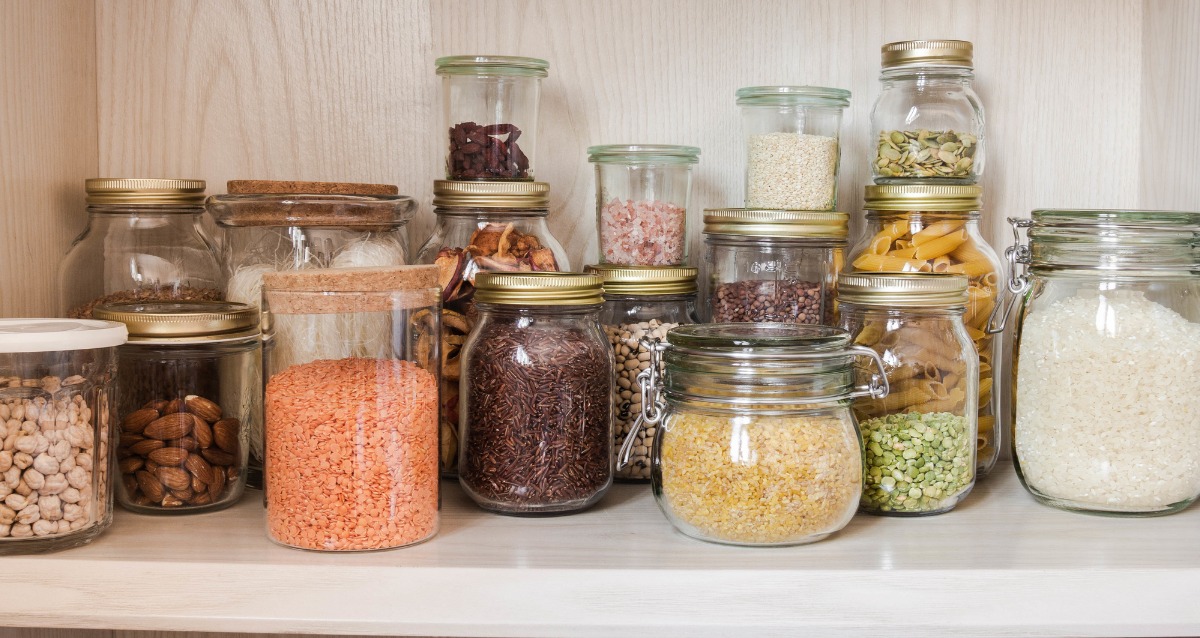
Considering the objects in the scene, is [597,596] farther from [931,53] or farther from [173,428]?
[931,53]

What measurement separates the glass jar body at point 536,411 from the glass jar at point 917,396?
23 centimetres

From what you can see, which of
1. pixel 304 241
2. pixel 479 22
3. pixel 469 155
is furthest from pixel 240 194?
pixel 479 22

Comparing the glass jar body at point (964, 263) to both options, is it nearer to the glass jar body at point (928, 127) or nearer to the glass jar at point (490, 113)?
the glass jar body at point (928, 127)

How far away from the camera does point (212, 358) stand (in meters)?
0.93

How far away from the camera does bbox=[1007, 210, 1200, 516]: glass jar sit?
35.4 inches

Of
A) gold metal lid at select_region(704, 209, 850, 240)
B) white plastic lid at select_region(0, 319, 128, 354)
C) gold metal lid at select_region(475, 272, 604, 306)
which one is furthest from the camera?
gold metal lid at select_region(704, 209, 850, 240)

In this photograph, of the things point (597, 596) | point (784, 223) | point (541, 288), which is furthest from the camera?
point (784, 223)

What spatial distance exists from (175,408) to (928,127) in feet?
2.45

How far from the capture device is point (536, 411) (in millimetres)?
890

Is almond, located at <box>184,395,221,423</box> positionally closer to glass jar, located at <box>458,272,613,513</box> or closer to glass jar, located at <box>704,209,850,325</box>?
glass jar, located at <box>458,272,613,513</box>

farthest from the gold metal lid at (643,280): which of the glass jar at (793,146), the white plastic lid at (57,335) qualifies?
the white plastic lid at (57,335)

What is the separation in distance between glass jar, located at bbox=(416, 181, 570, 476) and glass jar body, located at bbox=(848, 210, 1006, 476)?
0.31 metres

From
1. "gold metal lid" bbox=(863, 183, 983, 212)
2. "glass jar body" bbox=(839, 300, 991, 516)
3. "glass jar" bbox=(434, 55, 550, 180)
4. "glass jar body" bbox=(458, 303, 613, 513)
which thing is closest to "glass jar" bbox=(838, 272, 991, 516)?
"glass jar body" bbox=(839, 300, 991, 516)

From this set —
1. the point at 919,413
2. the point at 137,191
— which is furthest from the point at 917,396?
the point at 137,191
